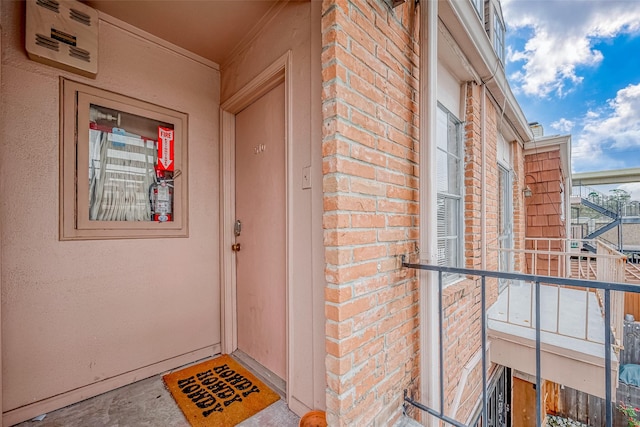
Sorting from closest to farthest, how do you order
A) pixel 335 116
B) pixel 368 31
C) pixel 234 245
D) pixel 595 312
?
pixel 335 116 < pixel 368 31 < pixel 234 245 < pixel 595 312

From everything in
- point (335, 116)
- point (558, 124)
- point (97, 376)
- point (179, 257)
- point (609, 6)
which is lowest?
point (97, 376)

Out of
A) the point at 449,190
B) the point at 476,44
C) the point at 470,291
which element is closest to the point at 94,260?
the point at 449,190

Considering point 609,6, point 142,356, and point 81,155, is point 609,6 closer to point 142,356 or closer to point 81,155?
point 81,155

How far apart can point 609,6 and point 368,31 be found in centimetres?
577

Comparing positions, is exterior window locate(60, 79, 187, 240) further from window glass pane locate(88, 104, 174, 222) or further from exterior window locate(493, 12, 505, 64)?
exterior window locate(493, 12, 505, 64)

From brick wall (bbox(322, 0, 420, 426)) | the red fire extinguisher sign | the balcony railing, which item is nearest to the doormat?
brick wall (bbox(322, 0, 420, 426))

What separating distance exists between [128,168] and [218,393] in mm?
1578

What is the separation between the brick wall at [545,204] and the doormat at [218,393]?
5.45 metres

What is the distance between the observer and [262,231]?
1.84 m

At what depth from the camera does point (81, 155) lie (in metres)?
1.54

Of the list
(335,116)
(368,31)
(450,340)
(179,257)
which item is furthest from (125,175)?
(450,340)

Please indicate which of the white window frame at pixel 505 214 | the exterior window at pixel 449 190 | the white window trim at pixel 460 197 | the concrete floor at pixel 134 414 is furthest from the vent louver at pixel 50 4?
the white window frame at pixel 505 214

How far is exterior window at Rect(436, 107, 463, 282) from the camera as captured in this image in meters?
2.18

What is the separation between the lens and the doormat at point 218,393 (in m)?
1.40
